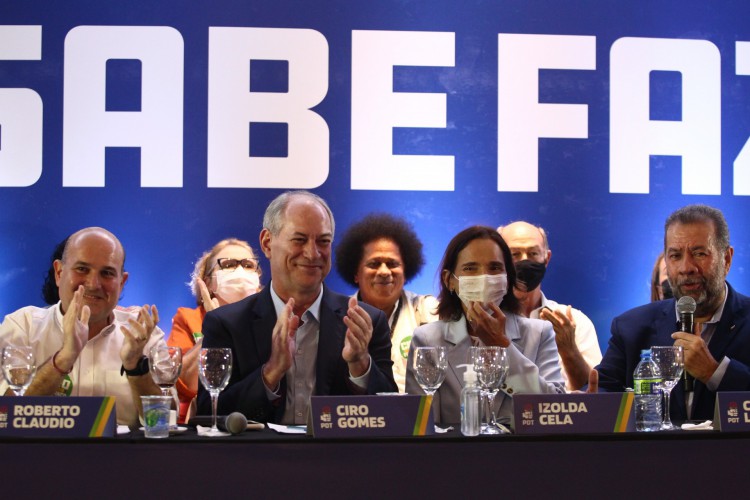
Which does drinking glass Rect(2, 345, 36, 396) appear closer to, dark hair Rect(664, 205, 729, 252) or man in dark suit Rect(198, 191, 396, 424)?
man in dark suit Rect(198, 191, 396, 424)

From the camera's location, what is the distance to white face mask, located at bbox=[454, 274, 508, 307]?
3.29 metres

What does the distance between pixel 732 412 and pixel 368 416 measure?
3.20ft

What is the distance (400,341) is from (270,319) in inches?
55.1

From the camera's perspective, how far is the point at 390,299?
459 centimetres

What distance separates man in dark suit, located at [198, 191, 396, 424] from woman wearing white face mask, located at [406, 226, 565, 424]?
23cm

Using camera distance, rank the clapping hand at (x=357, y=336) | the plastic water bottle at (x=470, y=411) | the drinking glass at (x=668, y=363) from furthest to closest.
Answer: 1. the clapping hand at (x=357, y=336)
2. the drinking glass at (x=668, y=363)
3. the plastic water bottle at (x=470, y=411)

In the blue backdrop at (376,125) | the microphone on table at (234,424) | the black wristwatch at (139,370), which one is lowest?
the microphone on table at (234,424)

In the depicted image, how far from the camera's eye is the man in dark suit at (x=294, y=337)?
286 centimetres

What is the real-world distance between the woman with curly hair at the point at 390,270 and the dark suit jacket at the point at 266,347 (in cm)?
109

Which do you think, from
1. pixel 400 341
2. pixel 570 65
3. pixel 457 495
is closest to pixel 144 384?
pixel 457 495

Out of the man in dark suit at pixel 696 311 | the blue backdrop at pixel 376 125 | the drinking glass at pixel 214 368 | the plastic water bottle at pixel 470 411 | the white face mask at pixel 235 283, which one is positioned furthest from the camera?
the blue backdrop at pixel 376 125

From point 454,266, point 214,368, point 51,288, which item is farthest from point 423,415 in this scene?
point 51,288

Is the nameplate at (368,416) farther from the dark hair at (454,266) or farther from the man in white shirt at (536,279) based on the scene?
the man in white shirt at (536,279)

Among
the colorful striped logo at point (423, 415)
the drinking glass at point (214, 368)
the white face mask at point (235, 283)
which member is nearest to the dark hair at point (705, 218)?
the colorful striped logo at point (423, 415)
